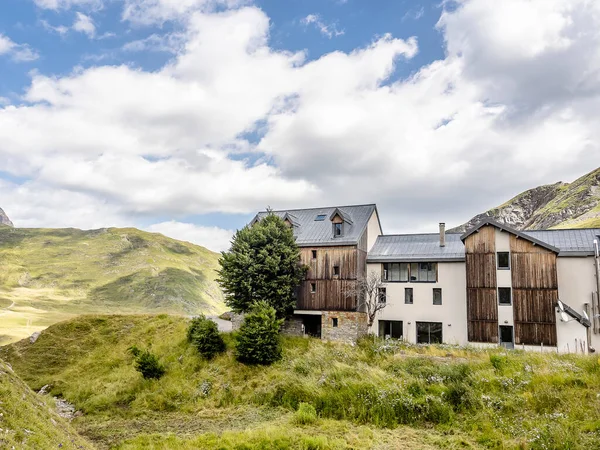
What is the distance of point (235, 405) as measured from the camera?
21.4 metres

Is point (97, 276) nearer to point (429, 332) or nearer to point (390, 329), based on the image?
point (390, 329)

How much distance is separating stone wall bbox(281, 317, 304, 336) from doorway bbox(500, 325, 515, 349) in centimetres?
1446

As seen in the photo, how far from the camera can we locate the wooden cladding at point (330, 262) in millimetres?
30538

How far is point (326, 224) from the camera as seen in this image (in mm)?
33688

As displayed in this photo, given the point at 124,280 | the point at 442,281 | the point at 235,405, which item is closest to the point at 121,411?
the point at 235,405

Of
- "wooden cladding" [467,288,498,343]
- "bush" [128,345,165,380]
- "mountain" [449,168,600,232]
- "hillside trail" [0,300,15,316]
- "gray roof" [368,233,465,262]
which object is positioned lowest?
"hillside trail" [0,300,15,316]

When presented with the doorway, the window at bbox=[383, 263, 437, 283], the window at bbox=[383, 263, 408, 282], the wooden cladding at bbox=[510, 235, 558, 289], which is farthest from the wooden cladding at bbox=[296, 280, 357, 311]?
the wooden cladding at bbox=[510, 235, 558, 289]

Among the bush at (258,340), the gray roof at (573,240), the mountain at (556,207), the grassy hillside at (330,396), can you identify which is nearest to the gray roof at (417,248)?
the gray roof at (573,240)

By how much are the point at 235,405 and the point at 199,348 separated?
6.33 meters

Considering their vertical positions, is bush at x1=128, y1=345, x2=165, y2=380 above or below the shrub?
above

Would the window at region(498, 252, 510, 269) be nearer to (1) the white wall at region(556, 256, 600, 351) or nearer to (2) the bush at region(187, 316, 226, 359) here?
(1) the white wall at region(556, 256, 600, 351)

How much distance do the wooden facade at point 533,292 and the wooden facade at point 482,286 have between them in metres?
1.27

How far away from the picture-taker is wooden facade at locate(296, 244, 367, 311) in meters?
30.3

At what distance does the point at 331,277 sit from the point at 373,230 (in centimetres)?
675
